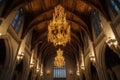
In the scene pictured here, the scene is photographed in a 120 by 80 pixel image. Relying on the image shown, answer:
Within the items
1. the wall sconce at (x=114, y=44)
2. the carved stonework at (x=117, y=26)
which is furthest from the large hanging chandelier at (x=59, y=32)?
the carved stonework at (x=117, y=26)

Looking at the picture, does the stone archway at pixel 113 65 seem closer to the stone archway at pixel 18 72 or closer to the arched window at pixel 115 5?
the arched window at pixel 115 5

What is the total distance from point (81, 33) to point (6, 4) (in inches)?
474

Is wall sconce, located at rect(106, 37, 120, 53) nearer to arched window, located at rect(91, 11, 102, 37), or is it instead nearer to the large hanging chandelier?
the large hanging chandelier

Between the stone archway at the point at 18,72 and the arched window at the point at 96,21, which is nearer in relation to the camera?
the arched window at the point at 96,21

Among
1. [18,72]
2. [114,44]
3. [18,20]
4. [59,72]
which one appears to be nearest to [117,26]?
[114,44]

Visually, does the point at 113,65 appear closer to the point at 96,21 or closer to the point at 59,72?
the point at 96,21

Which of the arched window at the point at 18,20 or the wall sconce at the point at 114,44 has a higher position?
the arched window at the point at 18,20

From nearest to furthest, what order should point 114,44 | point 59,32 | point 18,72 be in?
point 59,32 < point 114,44 < point 18,72

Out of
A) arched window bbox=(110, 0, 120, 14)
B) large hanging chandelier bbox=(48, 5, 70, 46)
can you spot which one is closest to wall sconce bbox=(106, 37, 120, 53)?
arched window bbox=(110, 0, 120, 14)

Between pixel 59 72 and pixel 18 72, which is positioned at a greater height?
pixel 18 72

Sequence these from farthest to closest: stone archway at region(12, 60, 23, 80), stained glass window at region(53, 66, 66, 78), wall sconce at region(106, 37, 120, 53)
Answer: stained glass window at region(53, 66, 66, 78) < stone archway at region(12, 60, 23, 80) < wall sconce at region(106, 37, 120, 53)

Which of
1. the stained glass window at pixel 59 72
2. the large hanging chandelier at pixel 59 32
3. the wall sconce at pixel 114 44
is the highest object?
the large hanging chandelier at pixel 59 32

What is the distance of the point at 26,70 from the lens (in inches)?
645

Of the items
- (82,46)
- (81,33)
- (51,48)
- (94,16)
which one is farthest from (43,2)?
(51,48)
